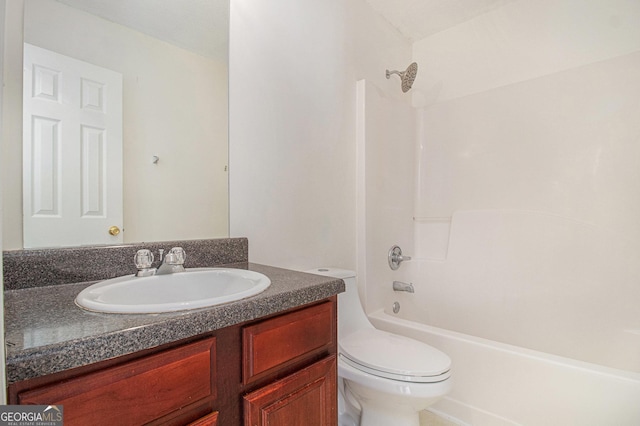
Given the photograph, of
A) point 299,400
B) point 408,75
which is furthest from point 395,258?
point 299,400

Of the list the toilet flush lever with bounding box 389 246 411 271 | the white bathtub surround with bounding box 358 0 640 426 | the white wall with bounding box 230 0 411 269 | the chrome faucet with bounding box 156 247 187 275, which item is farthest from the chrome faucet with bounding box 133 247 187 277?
the toilet flush lever with bounding box 389 246 411 271

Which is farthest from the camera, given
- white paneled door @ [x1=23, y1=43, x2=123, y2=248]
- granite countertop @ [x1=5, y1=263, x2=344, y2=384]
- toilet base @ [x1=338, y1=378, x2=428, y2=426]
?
toilet base @ [x1=338, y1=378, x2=428, y2=426]

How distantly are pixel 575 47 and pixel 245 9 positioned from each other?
1949 millimetres

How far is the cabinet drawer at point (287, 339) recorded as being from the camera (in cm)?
69

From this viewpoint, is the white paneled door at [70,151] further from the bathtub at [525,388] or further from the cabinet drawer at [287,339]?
the bathtub at [525,388]

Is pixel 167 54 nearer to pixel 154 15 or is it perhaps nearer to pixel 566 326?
pixel 154 15

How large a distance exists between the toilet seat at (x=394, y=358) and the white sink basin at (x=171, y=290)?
60cm

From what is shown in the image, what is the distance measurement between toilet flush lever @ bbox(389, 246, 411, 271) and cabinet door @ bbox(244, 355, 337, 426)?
1.25m

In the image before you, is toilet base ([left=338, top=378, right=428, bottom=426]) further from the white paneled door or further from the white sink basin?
the white paneled door

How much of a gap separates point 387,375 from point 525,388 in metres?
0.68

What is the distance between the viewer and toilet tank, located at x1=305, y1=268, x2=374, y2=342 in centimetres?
146

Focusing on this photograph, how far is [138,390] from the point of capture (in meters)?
0.53

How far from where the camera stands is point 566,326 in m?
1.75

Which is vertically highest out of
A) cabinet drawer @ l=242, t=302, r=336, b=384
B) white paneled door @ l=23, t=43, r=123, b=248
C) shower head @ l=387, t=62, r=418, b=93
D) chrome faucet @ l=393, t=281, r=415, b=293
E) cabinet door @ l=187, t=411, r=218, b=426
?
shower head @ l=387, t=62, r=418, b=93
